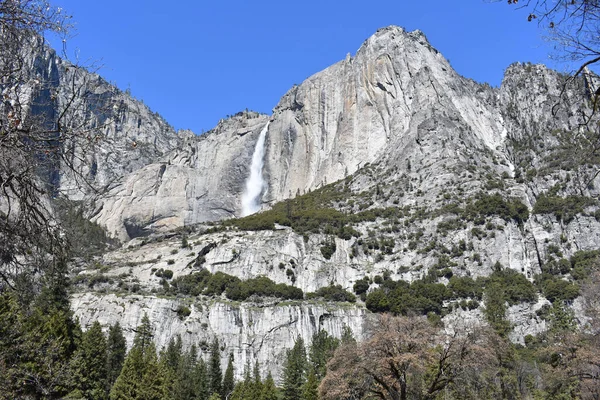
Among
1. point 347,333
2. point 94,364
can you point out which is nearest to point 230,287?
point 347,333

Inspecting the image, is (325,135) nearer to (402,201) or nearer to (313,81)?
(313,81)

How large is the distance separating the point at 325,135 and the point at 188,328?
8642cm

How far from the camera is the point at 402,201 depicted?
105375 millimetres

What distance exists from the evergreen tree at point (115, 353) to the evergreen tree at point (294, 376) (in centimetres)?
1895

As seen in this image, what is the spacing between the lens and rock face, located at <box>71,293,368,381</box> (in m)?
71.3

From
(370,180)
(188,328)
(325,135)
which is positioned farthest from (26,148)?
(325,135)

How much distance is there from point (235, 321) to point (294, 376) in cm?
1832

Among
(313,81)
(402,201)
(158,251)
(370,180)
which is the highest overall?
(313,81)

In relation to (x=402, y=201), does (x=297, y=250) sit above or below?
below

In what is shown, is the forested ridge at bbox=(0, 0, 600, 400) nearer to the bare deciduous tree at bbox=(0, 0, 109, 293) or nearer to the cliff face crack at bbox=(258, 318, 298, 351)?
the bare deciduous tree at bbox=(0, 0, 109, 293)

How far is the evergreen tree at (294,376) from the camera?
187 ft

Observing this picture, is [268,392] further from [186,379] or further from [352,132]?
[352,132]

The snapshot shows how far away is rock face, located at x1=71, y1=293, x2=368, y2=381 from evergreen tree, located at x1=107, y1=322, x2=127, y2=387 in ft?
25.5

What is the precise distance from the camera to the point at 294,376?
58500 millimetres
